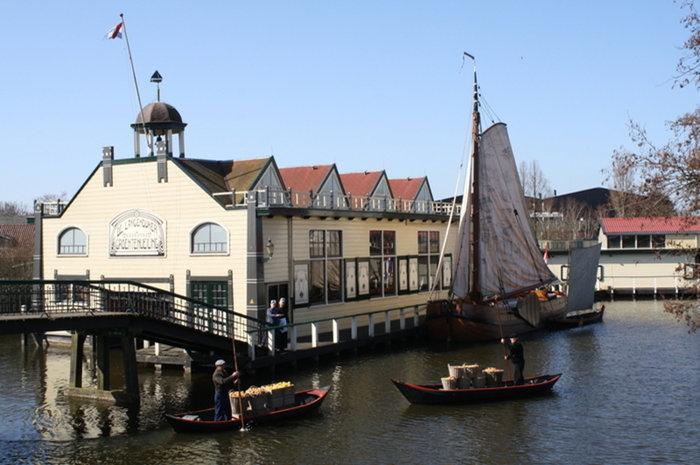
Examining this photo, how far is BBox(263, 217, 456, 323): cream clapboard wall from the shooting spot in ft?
121

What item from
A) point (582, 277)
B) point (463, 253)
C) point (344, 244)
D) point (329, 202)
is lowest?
point (582, 277)

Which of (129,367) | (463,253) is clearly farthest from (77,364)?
(463,253)

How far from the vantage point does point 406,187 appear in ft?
199

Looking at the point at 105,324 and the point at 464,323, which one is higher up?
the point at 105,324

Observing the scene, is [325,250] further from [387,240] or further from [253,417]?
[253,417]

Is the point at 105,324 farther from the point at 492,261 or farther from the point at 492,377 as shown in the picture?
the point at 492,261

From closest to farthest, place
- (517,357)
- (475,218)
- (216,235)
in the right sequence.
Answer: (517,357)
(216,235)
(475,218)

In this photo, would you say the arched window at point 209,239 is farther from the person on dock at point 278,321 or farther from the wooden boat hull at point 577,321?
the wooden boat hull at point 577,321

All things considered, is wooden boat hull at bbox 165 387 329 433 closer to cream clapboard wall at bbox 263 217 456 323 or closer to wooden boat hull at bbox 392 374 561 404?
wooden boat hull at bbox 392 374 561 404

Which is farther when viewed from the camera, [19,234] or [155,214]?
[19,234]

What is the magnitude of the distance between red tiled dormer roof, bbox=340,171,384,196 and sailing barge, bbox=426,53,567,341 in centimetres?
940

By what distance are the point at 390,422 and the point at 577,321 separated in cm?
2715

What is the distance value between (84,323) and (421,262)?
27368 millimetres

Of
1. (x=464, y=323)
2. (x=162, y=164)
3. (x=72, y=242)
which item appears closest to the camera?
(x=162, y=164)
